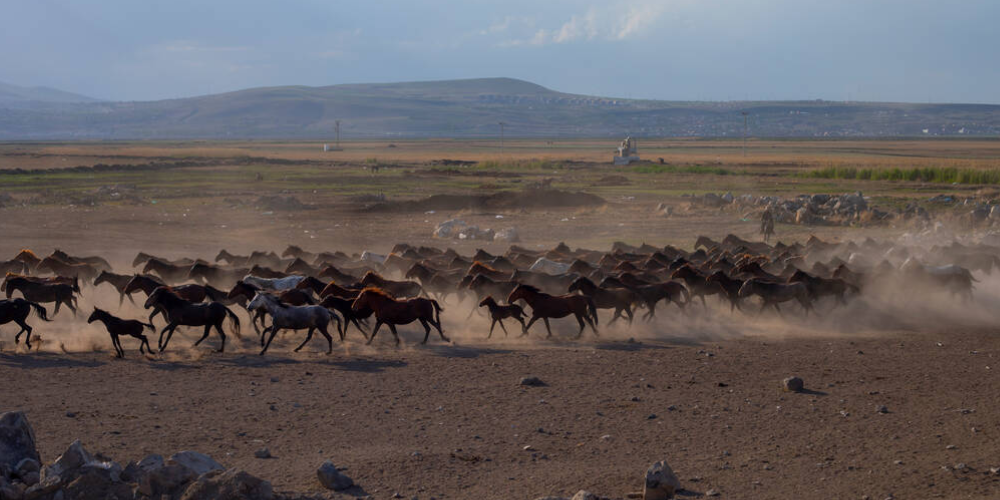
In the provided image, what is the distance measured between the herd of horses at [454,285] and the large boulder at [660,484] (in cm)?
677

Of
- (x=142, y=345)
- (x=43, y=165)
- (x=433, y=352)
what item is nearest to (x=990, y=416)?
(x=433, y=352)

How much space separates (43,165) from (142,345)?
7364 cm

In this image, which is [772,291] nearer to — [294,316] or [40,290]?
[294,316]

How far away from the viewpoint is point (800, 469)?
8336mm

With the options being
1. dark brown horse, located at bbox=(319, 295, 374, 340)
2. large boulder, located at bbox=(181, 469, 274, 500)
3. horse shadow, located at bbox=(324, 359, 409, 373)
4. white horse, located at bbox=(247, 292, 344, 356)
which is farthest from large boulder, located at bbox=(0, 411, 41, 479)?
dark brown horse, located at bbox=(319, 295, 374, 340)

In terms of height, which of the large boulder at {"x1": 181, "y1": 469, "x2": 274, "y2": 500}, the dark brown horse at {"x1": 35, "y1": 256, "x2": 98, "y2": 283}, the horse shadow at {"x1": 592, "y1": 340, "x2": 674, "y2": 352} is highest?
the large boulder at {"x1": 181, "y1": 469, "x2": 274, "y2": 500}

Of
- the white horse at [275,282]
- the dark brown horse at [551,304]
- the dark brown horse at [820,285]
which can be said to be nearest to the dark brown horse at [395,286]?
the white horse at [275,282]

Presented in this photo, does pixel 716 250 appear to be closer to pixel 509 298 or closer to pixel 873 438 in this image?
pixel 509 298

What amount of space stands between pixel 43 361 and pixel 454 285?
7.38m

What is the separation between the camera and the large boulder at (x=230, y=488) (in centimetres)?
693

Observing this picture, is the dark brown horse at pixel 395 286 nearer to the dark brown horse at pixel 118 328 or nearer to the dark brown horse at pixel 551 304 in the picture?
the dark brown horse at pixel 551 304

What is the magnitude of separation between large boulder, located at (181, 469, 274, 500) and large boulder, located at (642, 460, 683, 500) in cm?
307

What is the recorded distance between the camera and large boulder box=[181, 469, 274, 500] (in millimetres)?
6930

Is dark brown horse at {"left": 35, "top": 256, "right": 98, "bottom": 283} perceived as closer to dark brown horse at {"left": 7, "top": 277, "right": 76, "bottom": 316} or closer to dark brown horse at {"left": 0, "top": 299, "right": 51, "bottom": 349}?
dark brown horse at {"left": 7, "top": 277, "right": 76, "bottom": 316}
